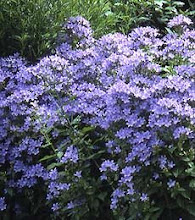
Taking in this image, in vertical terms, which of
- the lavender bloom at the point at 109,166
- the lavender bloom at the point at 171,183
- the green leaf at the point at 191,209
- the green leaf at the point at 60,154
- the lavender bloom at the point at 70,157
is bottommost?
the green leaf at the point at 191,209

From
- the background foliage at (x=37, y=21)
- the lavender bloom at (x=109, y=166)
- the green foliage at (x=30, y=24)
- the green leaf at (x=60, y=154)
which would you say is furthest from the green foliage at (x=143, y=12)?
the lavender bloom at (x=109, y=166)

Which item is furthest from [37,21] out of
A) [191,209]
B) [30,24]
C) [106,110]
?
[191,209]

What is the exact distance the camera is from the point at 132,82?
10.0 feet

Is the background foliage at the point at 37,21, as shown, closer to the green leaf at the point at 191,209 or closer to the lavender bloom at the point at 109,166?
the lavender bloom at the point at 109,166

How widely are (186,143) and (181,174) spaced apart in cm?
17

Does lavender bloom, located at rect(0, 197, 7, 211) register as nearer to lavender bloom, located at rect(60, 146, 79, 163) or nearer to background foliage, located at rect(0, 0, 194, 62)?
lavender bloom, located at rect(60, 146, 79, 163)

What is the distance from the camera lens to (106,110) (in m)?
3.09

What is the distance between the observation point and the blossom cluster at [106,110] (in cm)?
280

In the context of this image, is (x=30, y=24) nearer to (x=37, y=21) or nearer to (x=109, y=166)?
(x=37, y=21)

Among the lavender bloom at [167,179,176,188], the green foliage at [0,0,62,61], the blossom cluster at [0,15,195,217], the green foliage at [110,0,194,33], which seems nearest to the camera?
the lavender bloom at [167,179,176,188]

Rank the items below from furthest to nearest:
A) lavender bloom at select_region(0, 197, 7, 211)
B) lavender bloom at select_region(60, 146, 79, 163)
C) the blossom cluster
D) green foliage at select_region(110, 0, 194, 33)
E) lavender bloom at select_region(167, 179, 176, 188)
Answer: green foliage at select_region(110, 0, 194, 33), lavender bloom at select_region(0, 197, 7, 211), lavender bloom at select_region(60, 146, 79, 163), the blossom cluster, lavender bloom at select_region(167, 179, 176, 188)

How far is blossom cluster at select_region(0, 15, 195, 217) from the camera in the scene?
2.80 meters

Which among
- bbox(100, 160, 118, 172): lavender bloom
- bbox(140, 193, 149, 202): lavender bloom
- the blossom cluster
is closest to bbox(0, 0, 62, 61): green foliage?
the blossom cluster

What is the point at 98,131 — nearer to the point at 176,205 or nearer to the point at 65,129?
the point at 65,129
